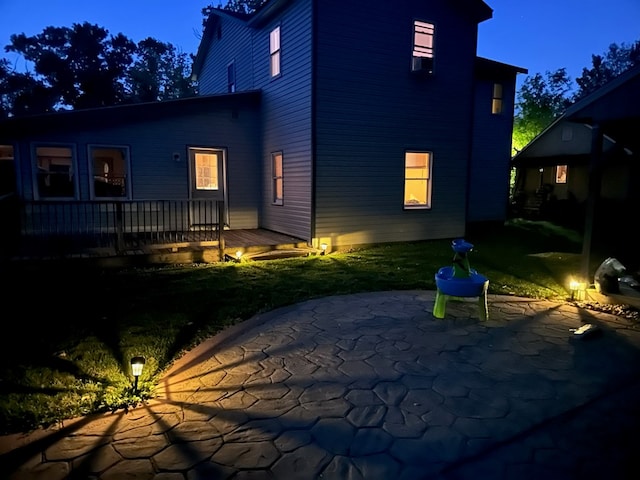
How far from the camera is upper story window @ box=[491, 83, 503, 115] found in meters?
15.1

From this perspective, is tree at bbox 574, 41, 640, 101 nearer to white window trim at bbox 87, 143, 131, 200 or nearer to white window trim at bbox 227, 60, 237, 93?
white window trim at bbox 227, 60, 237, 93

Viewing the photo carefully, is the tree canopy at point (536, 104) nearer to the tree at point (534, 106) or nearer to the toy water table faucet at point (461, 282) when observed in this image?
the tree at point (534, 106)

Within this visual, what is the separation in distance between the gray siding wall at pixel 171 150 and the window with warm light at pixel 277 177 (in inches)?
33.0

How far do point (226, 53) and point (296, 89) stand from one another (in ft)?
20.6

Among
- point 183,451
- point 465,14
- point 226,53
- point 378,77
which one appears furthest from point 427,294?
point 226,53

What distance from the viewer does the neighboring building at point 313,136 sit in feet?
32.4

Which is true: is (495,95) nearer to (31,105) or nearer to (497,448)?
(497,448)

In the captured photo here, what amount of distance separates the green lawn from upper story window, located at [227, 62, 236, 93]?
815 centimetres

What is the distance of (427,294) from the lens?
656cm

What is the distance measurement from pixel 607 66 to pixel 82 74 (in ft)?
208

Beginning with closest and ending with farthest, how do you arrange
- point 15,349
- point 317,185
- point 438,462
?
point 438,462
point 15,349
point 317,185

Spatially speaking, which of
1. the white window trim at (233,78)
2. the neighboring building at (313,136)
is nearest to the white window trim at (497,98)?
the neighboring building at (313,136)

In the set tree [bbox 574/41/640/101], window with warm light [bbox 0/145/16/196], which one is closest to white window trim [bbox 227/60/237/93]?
window with warm light [bbox 0/145/16/196]

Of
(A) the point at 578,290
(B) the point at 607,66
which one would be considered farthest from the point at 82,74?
(B) the point at 607,66
